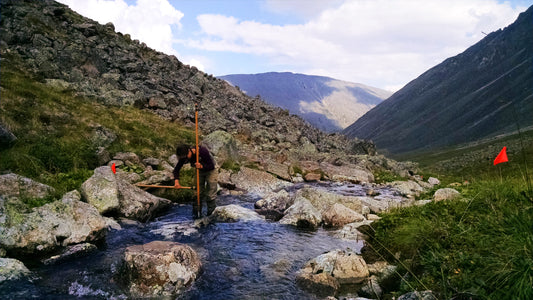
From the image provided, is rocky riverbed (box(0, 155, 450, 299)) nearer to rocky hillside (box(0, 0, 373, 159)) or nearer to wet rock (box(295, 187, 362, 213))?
wet rock (box(295, 187, 362, 213))

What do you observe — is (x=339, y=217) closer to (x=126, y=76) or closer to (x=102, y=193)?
(x=102, y=193)

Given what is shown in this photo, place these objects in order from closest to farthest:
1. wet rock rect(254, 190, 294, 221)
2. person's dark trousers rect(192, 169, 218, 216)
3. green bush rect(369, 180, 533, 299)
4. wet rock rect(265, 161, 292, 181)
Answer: green bush rect(369, 180, 533, 299), person's dark trousers rect(192, 169, 218, 216), wet rock rect(254, 190, 294, 221), wet rock rect(265, 161, 292, 181)

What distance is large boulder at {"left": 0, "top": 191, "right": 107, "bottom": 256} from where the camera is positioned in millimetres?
8227

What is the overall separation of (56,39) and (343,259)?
42.3 metres

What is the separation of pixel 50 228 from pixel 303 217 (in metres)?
8.74

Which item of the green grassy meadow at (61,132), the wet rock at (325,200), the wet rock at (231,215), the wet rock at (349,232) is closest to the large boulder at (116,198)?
the green grassy meadow at (61,132)

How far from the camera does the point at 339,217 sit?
43.6ft

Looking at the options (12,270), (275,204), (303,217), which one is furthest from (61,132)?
(303,217)

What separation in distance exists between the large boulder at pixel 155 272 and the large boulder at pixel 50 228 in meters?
2.73

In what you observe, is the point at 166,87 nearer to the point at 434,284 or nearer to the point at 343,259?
the point at 343,259

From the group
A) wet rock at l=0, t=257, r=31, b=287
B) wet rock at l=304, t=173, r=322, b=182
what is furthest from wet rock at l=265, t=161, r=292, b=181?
wet rock at l=0, t=257, r=31, b=287

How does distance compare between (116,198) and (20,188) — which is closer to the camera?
(20,188)

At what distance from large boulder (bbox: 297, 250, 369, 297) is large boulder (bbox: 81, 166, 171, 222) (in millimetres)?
7637

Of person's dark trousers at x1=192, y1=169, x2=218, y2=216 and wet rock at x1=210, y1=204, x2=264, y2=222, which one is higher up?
person's dark trousers at x1=192, y1=169, x2=218, y2=216
